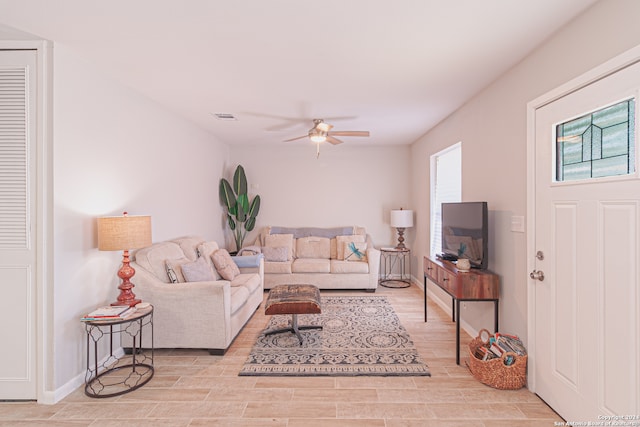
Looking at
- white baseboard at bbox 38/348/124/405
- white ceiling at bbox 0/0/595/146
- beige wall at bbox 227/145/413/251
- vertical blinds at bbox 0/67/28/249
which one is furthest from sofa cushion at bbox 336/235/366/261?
vertical blinds at bbox 0/67/28/249

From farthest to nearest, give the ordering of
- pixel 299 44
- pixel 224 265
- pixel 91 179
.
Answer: pixel 224 265
pixel 91 179
pixel 299 44

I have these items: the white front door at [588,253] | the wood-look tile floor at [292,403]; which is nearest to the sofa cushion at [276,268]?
the wood-look tile floor at [292,403]

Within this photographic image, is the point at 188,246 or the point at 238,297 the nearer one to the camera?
the point at 238,297

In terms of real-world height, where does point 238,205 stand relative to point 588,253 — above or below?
above

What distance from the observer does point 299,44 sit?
2.29 m

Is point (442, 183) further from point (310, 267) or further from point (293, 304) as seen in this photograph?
point (293, 304)

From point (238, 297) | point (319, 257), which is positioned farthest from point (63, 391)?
point (319, 257)

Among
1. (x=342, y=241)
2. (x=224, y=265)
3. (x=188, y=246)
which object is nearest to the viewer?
(x=188, y=246)

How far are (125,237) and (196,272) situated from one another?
98cm

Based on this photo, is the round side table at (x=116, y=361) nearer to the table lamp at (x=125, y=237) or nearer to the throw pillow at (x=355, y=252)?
the table lamp at (x=125, y=237)

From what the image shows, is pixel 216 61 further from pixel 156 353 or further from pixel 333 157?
pixel 333 157

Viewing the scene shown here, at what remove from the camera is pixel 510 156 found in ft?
8.95

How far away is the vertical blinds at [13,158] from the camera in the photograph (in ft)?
7.67

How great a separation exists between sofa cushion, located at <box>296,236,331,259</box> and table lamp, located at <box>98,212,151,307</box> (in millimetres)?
3278
